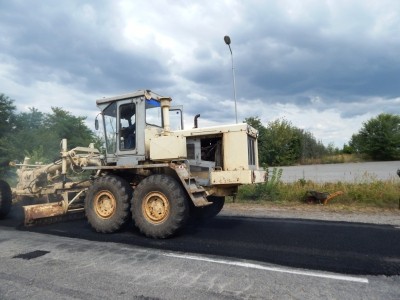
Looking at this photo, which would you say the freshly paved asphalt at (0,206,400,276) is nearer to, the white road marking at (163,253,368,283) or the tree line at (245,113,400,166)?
the white road marking at (163,253,368,283)

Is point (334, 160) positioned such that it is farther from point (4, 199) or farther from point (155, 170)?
point (4, 199)

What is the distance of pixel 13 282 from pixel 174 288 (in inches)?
78.4

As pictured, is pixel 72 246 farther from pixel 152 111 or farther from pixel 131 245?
pixel 152 111

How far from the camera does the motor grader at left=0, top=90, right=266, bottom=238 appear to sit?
6.12m

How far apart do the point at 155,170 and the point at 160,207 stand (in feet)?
2.99

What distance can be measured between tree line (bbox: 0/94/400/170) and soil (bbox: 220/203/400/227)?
10.9 m

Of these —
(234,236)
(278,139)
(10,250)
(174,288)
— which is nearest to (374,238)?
(234,236)

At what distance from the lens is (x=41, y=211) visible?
730cm

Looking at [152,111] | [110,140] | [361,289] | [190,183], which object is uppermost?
[152,111]

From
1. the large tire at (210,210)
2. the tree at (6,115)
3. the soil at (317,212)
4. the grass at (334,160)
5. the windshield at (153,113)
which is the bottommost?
the soil at (317,212)

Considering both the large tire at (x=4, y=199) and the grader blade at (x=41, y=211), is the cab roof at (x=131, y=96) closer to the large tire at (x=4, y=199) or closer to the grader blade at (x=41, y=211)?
the grader blade at (x=41, y=211)

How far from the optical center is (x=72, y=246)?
5.71 metres

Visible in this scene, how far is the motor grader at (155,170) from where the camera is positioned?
612cm

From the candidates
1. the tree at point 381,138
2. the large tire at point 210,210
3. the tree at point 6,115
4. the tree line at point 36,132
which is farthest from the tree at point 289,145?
the large tire at point 210,210
